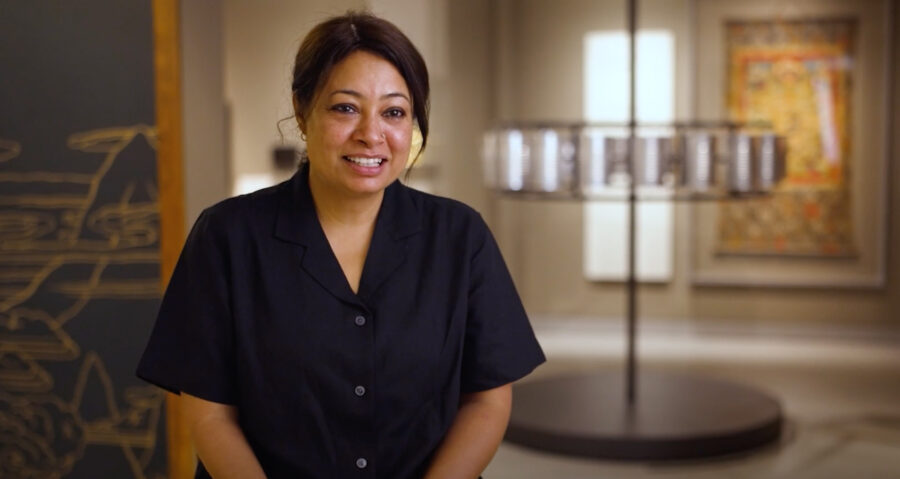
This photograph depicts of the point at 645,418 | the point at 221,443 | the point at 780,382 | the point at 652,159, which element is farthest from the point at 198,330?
the point at 780,382

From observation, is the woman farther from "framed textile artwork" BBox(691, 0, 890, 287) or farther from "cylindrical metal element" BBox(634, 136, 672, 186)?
"framed textile artwork" BBox(691, 0, 890, 287)

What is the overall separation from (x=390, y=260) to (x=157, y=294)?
118 centimetres

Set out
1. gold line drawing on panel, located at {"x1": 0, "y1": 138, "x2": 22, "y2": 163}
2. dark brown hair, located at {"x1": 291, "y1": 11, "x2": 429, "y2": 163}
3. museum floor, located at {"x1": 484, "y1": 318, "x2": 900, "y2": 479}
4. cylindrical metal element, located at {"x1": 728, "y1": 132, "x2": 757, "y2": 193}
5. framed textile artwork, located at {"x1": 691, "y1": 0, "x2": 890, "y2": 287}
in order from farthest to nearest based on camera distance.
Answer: framed textile artwork, located at {"x1": 691, "y1": 0, "x2": 890, "y2": 287} < cylindrical metal element, located at {"x1": 728, "y1": 132, "x2": 757, "y2": 193} < museum floor, located at {"x1": 484, "y1": 318, "x2": 900, "y2": 479} < gold line drawing on panel, located at {"x1": 0, "y1": 138, "x2": 22, "y2": 163} < dark brown hair, located at {"x1": 291, "y1": 11, "x2": 429, "y2": 163}

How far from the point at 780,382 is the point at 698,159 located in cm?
186

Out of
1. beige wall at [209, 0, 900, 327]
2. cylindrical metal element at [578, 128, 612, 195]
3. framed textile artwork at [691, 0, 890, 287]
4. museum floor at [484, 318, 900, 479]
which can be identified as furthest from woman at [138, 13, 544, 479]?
framed textile artwork at [691, 0, 890, 287]

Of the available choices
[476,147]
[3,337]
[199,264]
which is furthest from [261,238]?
[476,147]

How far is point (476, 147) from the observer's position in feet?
23.7

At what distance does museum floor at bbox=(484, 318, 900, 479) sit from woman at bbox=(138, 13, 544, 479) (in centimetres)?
260

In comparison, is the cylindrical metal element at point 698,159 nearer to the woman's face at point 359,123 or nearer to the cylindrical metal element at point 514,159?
the cylindrical metal element at point 514,159

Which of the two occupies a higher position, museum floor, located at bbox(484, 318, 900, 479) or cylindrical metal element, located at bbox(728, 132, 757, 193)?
cylindrical metal element, located at bbox(728, 132, 757, 193)

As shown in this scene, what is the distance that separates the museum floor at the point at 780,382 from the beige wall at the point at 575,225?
114mm

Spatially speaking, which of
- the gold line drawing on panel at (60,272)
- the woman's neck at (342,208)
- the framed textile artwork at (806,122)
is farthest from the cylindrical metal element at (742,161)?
the woman's neck at (342,208)

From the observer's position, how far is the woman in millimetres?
1706

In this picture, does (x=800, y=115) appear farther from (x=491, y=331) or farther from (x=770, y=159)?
(x=491, y=331)
